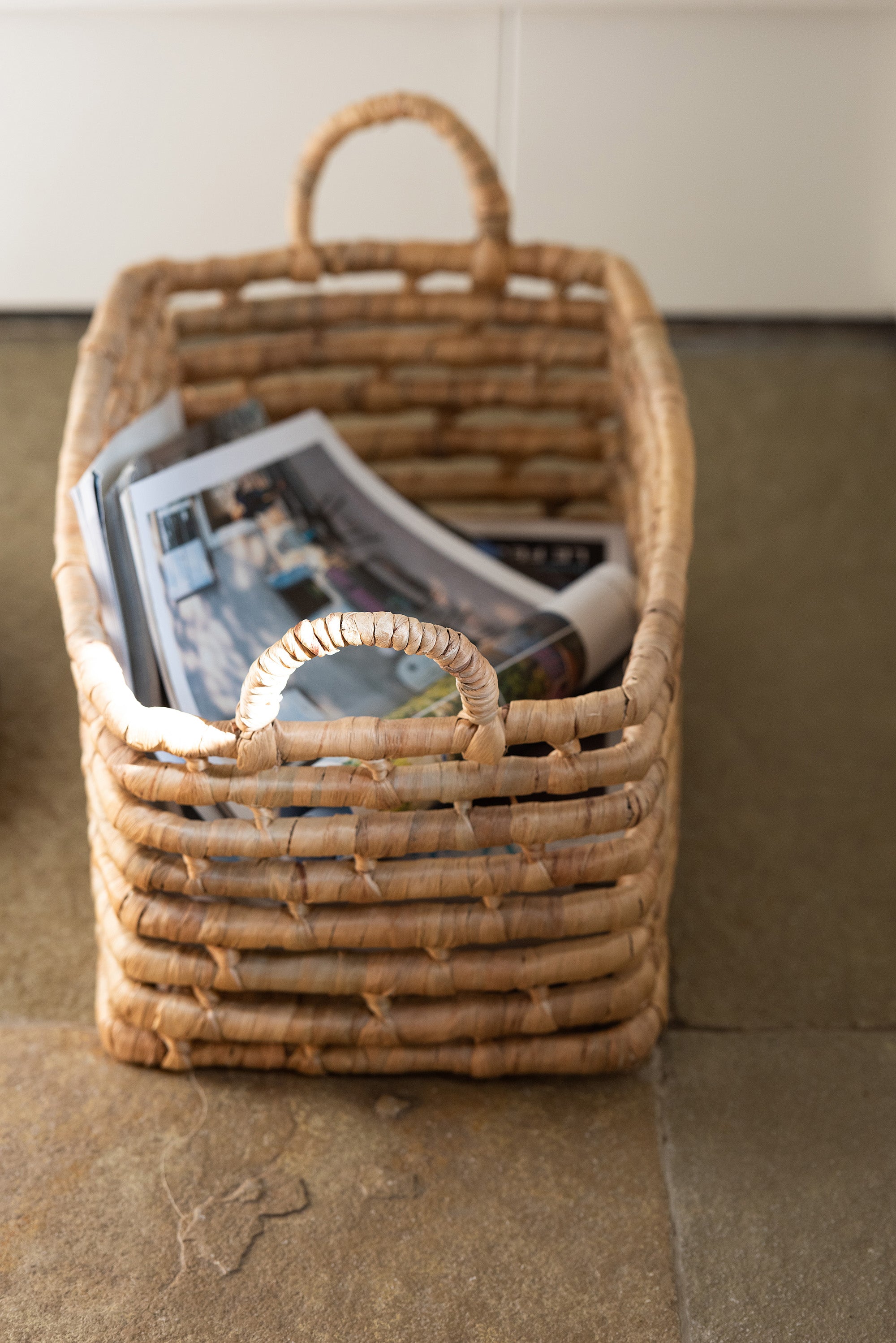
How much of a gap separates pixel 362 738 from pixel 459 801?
0.06 meters

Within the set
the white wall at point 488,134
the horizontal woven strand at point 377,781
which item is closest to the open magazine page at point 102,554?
the horizontal woven strand at point 377,781

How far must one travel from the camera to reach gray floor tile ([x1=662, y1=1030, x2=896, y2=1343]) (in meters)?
0.57

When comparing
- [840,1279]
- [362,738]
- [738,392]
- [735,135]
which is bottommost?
[840,1279]

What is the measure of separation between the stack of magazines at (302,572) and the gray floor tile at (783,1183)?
0.25 meters

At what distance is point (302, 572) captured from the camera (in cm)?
85

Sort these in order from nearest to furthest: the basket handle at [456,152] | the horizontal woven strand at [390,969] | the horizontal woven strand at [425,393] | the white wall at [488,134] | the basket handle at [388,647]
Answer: the basket handle at [388,647]
the horizontal woven strand at [390,969]
the basket handle at [456,152]
the horizontal woven strand at [425,393]
the white wall at [488,134]

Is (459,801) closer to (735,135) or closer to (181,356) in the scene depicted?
(181,356)

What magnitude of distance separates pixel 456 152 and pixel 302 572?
0.35 meters

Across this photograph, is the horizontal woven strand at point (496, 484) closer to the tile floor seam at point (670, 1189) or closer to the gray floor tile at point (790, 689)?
the gray floor tile at point (790, 689)

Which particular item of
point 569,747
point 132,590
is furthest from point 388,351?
point 569,747

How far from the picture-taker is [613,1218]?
24.0 inches

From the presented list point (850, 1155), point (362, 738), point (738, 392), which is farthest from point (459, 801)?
point (738, 392)

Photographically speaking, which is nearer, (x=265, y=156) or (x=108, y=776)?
(x=108, y=776)

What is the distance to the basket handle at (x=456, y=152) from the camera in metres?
0.89
